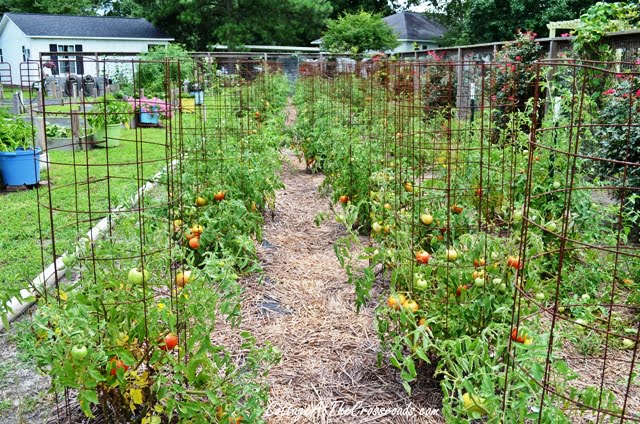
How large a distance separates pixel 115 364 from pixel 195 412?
1.13ft

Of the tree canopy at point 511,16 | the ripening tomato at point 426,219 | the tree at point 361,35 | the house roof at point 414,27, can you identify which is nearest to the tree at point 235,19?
the house roof at point 414,27

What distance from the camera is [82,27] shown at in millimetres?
30594

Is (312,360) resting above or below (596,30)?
below

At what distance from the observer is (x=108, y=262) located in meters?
2.69

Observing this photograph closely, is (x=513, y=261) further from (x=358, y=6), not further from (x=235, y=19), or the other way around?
(x=358, y=6)

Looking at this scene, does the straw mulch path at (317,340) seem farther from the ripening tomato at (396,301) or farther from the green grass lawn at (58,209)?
the green grass lawn at (58,209)

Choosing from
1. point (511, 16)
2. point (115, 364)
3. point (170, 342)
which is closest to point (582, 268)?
point (170, 342)

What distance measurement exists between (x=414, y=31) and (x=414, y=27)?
524mm

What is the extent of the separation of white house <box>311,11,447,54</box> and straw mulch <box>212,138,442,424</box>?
2762 centimetres

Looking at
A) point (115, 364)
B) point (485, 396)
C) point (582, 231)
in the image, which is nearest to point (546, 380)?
point (485, 396)

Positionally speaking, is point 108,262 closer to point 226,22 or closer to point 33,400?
point 33,400

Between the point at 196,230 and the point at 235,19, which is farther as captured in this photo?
the point at 235,19

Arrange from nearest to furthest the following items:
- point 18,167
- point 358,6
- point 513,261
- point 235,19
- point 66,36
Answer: point 513,261 < point 18,167 < point 235,19 < point 66,36 < point 358,6

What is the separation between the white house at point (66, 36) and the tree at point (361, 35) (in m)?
11.3
